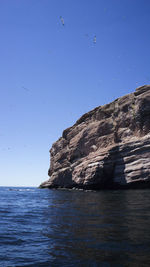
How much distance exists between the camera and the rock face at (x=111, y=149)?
126ft

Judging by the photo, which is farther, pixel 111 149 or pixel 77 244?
pixel 111 149

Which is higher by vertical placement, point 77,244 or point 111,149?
point 111,149

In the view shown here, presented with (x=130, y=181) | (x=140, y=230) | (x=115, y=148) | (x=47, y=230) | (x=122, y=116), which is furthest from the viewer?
(x=122, y=116)

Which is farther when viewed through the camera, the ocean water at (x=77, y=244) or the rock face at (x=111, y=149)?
the rock face at (x=111, y=149)

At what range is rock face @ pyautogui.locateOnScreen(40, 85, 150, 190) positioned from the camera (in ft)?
126

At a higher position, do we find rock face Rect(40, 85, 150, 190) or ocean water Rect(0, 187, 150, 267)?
rock face Rect(40, 85, 150, 190)

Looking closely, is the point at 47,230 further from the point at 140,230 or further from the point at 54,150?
the point at 54,150

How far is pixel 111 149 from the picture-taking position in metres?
43.2

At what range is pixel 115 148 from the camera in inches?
1694

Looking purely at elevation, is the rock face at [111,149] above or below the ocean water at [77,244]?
above

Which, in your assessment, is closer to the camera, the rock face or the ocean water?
the ocean water

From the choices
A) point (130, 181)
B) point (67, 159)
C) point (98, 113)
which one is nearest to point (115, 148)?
point (130, 181)

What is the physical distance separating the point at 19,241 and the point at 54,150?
62.4 m

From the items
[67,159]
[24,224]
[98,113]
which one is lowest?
[24,224]
